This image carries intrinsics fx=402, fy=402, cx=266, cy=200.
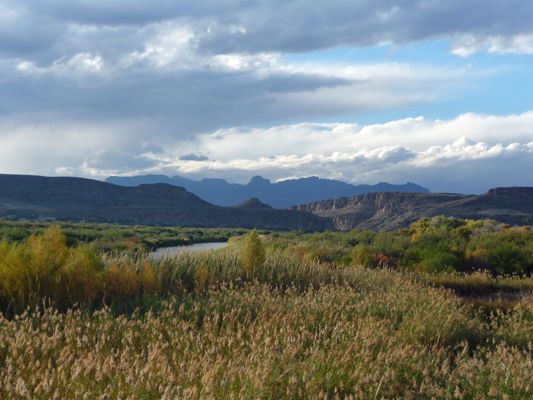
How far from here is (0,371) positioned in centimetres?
288

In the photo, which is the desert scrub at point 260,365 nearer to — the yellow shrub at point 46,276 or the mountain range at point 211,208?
the yellow shrub at point 46,276

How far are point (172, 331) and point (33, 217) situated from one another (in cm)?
7111

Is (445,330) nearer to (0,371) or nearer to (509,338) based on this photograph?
(509,338)

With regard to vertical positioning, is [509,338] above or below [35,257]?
below

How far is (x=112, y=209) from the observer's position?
78.6 metres

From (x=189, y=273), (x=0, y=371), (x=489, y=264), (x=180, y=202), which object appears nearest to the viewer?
(x=0, y=371)

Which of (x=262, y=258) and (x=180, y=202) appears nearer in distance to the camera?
(x=262, y=258)

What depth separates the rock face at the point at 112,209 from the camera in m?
73.6

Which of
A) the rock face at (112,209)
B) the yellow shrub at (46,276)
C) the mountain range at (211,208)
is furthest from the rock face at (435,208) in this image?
the yellow shrub at (46,276)

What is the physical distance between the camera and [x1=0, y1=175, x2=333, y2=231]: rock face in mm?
73625

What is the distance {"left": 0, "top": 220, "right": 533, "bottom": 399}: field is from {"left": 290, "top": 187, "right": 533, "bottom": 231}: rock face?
4875 cm

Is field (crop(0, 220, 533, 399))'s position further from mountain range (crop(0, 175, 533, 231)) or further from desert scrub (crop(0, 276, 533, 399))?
mountain range (crop(0, 175, 533, 231))

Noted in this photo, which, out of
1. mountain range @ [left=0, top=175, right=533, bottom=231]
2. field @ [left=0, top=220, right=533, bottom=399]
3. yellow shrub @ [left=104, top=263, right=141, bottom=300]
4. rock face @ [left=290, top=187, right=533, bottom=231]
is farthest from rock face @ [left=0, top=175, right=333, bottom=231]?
yellow shrub @ [left=104, top=263, right=141, bottom=300]

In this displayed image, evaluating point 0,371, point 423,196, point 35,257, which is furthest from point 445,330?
point 423,196
